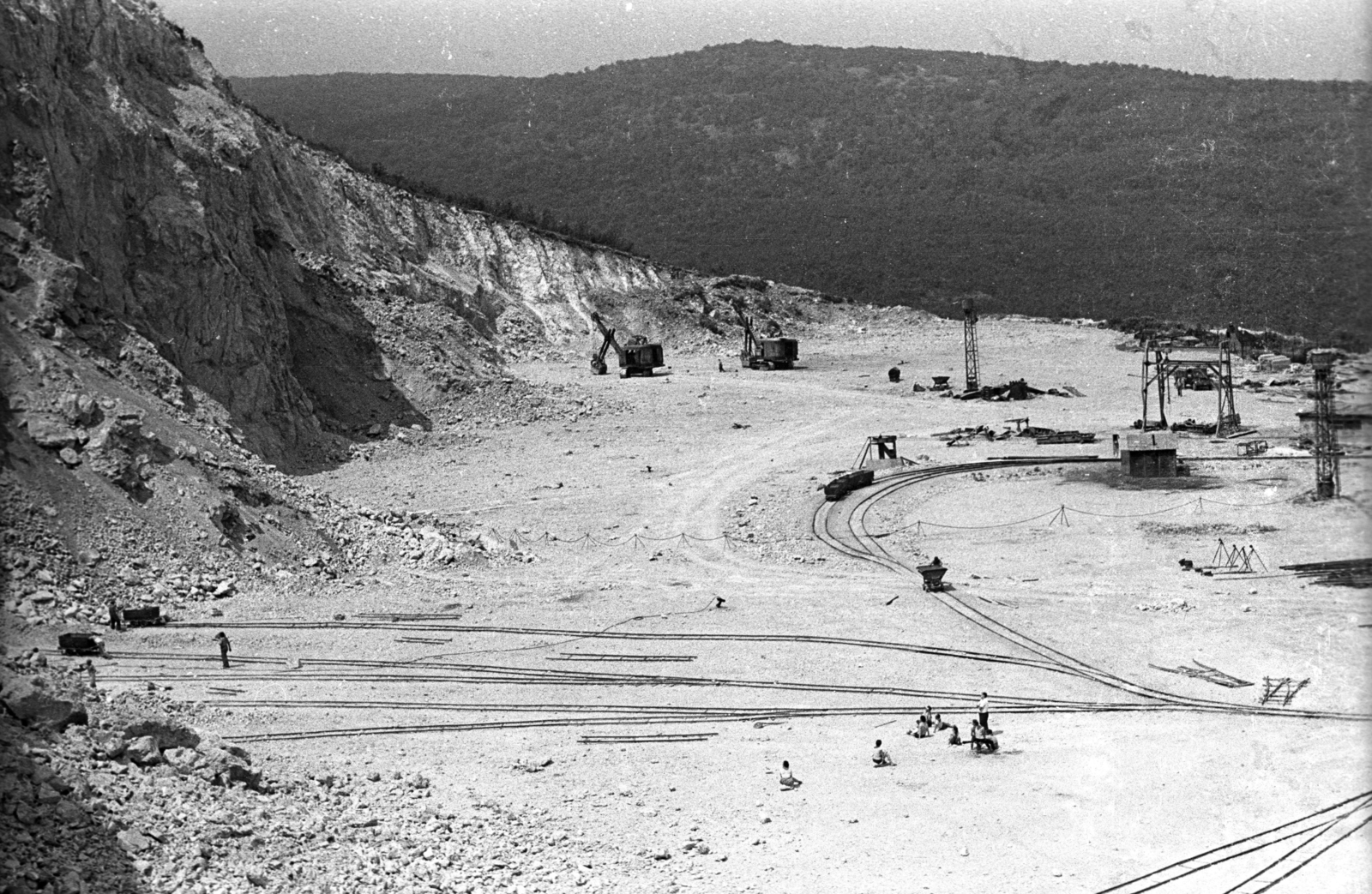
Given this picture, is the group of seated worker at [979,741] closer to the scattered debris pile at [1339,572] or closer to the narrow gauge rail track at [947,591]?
the narrow gauge rail track at [947,591]

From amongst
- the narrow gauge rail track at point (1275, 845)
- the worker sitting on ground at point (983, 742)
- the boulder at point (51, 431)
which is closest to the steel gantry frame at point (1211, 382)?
the worker sitting on ground at point (983, 742)

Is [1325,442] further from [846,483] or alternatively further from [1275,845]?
[1275,845]

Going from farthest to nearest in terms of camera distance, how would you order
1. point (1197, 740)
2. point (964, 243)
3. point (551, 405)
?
1. point (964, 243)
2. point (551, 405)
3. point (1197, 740)

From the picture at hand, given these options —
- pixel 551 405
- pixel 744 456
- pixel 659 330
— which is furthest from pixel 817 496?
pixel 659 330

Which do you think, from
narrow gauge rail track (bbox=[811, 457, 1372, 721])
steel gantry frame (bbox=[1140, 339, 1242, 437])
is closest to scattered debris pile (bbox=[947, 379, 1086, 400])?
steel gantry frame (bbox=[1140, 339, 1242, 437])

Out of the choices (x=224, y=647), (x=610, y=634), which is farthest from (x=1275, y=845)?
(x=224, y=647)

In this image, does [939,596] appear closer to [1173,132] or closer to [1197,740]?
[1197,740]
